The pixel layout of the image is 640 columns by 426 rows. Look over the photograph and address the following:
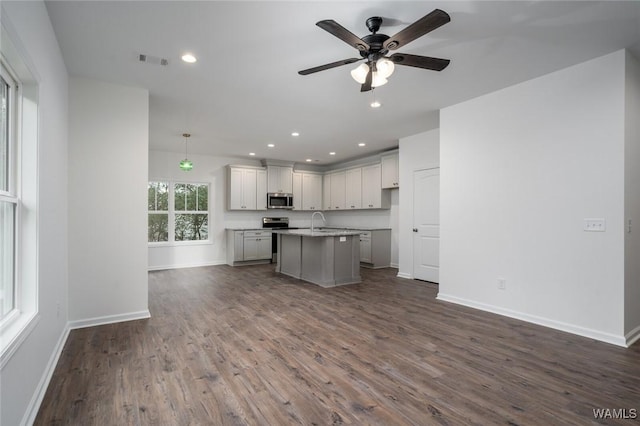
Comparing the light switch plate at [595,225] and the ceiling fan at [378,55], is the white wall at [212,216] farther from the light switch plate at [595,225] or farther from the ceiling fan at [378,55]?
the ceiling fan at [378,55]

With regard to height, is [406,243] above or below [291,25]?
below

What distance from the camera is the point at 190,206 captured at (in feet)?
25.3

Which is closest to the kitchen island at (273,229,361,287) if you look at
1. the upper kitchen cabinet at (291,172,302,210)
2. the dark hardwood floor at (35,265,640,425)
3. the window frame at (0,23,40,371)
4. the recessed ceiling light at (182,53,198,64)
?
the dark hardwood floor at (35,265,640,425)

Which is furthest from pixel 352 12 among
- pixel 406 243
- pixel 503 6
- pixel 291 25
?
pixel 406 243

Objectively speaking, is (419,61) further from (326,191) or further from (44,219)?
(326,191)

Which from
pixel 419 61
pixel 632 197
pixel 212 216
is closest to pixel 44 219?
pixel 419 61

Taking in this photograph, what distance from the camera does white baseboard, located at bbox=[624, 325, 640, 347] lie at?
119 inches

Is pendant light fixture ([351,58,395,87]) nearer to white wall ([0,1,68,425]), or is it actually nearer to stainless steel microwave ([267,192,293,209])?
white wall ([0,1,68,425])

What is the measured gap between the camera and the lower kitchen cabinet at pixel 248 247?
765 centimetres

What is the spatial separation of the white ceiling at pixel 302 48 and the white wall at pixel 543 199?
0.33 m

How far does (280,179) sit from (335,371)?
6.50 m

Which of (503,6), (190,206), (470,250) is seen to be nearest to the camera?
(503,6)

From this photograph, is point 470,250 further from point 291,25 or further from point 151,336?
point 151,336

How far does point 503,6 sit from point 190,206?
7.08 m
